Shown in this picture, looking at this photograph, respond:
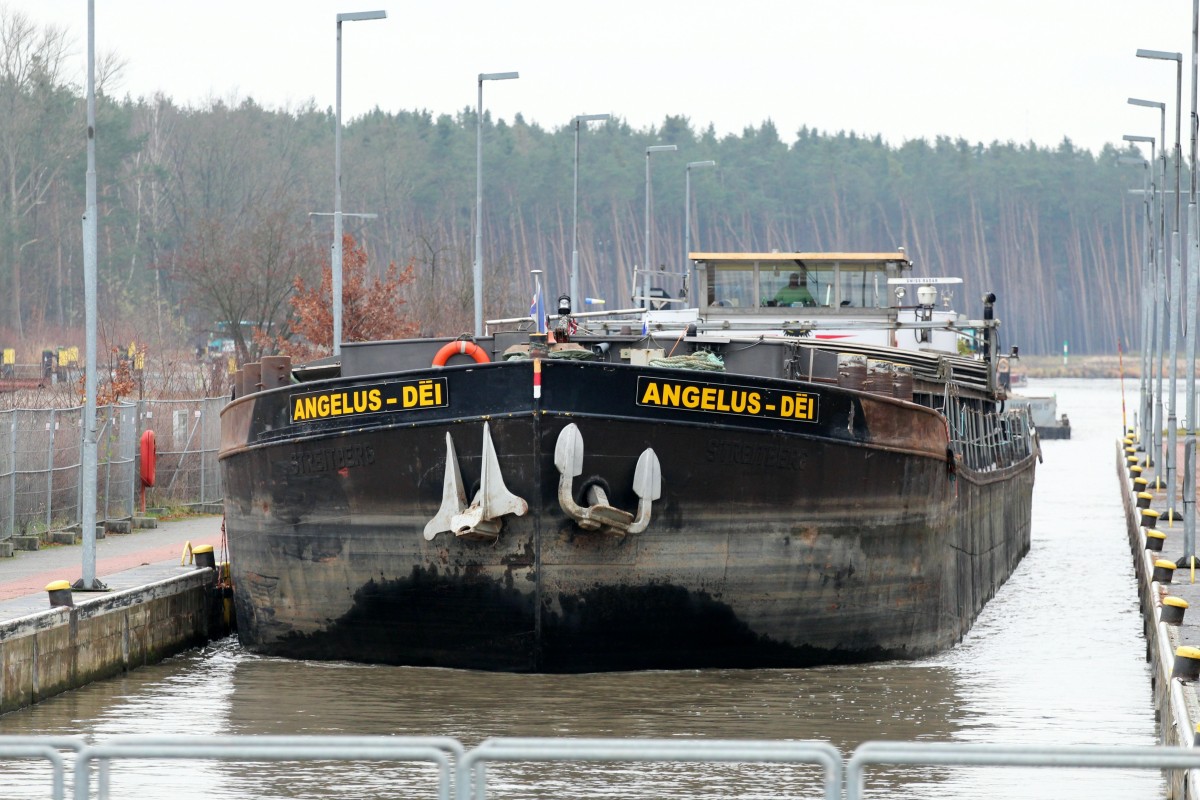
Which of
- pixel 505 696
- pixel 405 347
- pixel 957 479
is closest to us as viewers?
pixel 505 696

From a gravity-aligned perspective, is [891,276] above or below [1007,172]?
below

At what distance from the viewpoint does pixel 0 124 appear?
3036 inches

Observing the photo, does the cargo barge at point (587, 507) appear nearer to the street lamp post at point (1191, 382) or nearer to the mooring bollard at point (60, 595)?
the mooring bollard at point (60, 595)

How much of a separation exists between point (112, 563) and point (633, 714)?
903 centimetres

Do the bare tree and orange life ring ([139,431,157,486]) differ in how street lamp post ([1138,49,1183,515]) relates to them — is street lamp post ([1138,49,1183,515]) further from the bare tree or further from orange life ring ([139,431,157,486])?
the bare tree

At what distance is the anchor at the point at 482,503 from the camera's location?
1535 centimetres

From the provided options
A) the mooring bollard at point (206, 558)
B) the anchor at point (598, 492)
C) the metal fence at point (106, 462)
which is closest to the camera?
the anchor at point (598, 492)

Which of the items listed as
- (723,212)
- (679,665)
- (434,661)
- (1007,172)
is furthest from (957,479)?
(1007,172)

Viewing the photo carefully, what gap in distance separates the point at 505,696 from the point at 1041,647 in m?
7.75

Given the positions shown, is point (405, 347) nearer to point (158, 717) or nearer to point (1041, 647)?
point (158, 717)

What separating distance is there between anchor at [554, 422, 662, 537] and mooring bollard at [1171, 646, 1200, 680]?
15.3 ft

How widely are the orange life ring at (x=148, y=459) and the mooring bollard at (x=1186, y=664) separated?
54.6 feet

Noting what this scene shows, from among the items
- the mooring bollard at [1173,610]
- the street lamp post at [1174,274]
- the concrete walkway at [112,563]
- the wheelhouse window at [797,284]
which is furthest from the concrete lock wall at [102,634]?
the street lamp post at [1174,274]

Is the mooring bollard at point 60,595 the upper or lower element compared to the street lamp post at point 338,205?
lower
